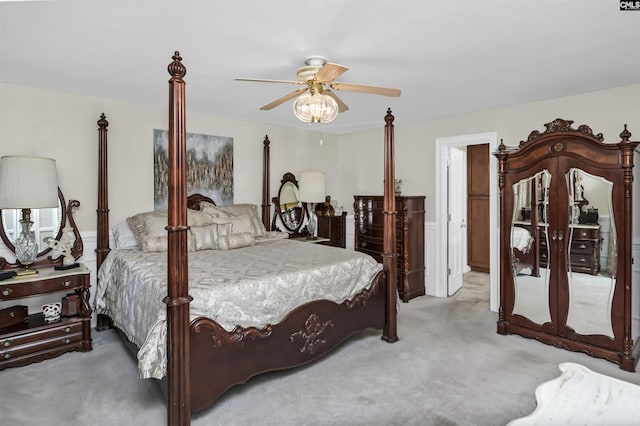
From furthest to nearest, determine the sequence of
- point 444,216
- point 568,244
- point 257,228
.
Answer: point 444,216 → point 257,228 → point 568,244

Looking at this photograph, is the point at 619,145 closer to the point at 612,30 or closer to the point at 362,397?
the point at 612,30

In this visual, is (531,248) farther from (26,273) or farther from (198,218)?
(26,273)

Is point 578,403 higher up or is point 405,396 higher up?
point 578,403

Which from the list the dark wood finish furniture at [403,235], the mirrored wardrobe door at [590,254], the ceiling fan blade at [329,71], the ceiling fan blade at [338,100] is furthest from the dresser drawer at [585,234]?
the ceiling fan blade at [329,71]

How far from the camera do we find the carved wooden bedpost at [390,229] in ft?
10.9

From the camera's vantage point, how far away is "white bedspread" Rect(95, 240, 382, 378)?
89.6 inches

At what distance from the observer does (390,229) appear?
336 centimetres

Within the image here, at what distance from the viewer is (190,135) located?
14.5 ft

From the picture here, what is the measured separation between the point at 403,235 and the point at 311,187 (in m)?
1.41

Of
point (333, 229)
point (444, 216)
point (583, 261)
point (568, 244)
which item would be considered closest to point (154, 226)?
point (333, 229)

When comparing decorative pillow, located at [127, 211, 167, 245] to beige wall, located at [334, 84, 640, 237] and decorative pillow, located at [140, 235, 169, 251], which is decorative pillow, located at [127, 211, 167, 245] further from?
beige wall, located at [334, 84, 640, 237]

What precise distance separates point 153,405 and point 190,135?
9.83 ft

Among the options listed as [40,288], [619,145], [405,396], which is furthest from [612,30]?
[40,288]

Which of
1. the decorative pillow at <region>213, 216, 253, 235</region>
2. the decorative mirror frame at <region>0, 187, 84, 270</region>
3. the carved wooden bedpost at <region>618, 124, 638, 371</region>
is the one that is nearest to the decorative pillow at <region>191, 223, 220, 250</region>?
the decorative pillow at <region>213, 216, 253, 235</region>
